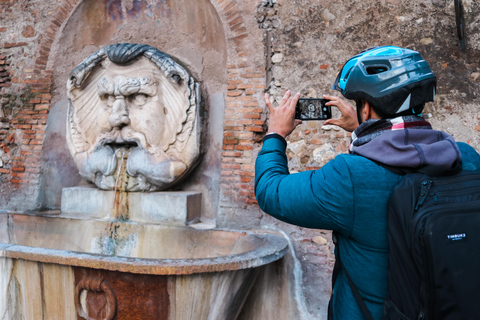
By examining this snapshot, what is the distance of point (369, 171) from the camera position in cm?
116

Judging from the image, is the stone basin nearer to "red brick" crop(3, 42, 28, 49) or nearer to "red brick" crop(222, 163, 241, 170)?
"red brick" crop(222, 163, 241, 170)

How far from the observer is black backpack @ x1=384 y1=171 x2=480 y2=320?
1.06 meters

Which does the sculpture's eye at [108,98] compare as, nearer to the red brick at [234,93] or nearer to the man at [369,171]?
the red brick at [234,93]

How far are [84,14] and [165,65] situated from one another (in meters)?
1.54

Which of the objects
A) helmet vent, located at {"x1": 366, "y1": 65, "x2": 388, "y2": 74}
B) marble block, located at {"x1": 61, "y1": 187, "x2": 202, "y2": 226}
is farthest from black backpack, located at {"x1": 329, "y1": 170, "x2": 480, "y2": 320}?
marble block, located at {"x1": 61, "y1": 187, "x2": 202, "y2": 226}

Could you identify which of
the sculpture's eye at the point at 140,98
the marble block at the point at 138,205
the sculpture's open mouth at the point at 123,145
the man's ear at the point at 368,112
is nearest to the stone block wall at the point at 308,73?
the marble block at the point at 138,205

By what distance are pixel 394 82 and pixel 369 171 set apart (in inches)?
12.7

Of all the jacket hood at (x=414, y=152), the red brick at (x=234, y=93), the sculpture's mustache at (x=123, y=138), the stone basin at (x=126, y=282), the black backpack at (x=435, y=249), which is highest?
the red brick at (x=234, y=93)

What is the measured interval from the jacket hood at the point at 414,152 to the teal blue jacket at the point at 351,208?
33 mm

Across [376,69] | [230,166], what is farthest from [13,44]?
[376,69]

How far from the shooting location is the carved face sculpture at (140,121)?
12.9 feet

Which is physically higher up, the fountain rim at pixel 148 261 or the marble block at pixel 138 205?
the marble block at pixel 138 205

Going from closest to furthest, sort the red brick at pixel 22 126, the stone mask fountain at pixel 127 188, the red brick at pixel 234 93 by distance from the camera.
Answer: the stone mask fountain at pixel 127 188, the red brick at pixel 234 93, the red brick at pixel 22 126

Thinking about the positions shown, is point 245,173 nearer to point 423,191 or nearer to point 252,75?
point 252,75
